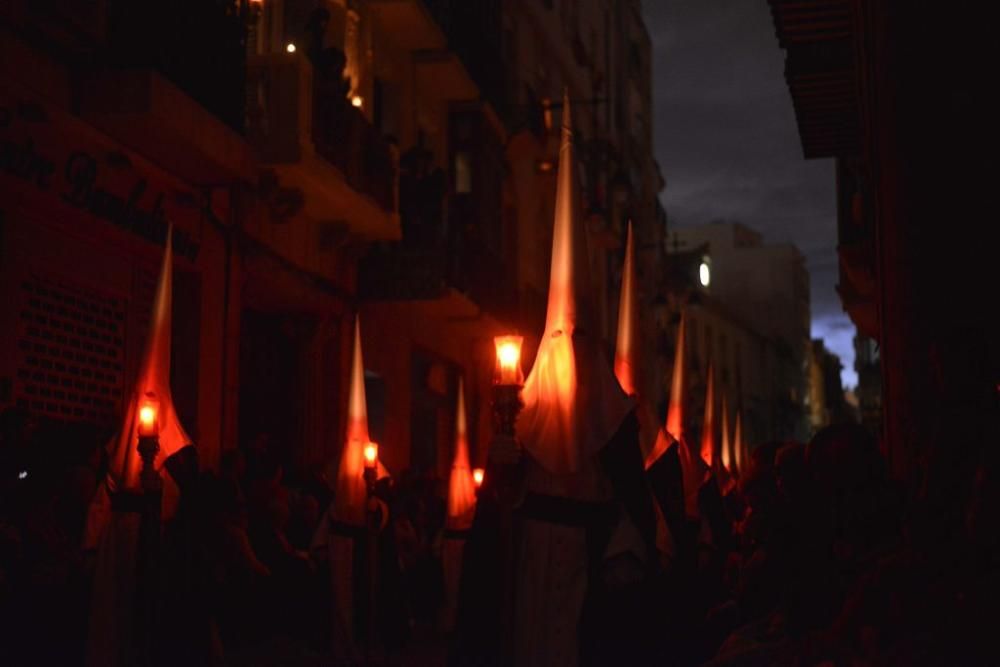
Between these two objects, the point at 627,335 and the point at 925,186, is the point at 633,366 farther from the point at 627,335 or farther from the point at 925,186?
the point at 925,186

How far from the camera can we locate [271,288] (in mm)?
17578

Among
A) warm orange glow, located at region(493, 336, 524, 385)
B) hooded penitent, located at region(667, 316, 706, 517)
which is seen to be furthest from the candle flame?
hooded penitent, located at region(667, 316, 706, 517)

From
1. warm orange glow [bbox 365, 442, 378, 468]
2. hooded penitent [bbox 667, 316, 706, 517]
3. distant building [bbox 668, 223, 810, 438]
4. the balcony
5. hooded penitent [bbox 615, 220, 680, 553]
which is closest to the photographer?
hooded penitent [bbox 615, 220, 680, 553]

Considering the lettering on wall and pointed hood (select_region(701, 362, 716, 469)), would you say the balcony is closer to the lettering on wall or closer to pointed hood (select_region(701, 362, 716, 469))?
the lettering on wall

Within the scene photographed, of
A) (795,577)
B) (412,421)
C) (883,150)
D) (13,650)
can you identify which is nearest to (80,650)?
(13,650)

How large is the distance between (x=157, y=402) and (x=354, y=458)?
3.28 metres

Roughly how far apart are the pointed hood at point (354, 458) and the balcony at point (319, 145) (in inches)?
171

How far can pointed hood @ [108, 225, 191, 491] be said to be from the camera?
9430 millimetres

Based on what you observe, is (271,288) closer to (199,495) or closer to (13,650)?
Result: (199,495)

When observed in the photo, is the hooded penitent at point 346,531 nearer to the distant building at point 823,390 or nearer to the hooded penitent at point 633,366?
the hooded penitent at point 633,366

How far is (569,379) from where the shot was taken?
22.8 feet

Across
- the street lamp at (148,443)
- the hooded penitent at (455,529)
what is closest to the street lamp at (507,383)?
the street lamp at (148,443)

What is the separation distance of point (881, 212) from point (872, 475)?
5.09 meters

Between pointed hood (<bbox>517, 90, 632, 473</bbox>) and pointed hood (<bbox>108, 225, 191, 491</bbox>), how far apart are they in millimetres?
3312
